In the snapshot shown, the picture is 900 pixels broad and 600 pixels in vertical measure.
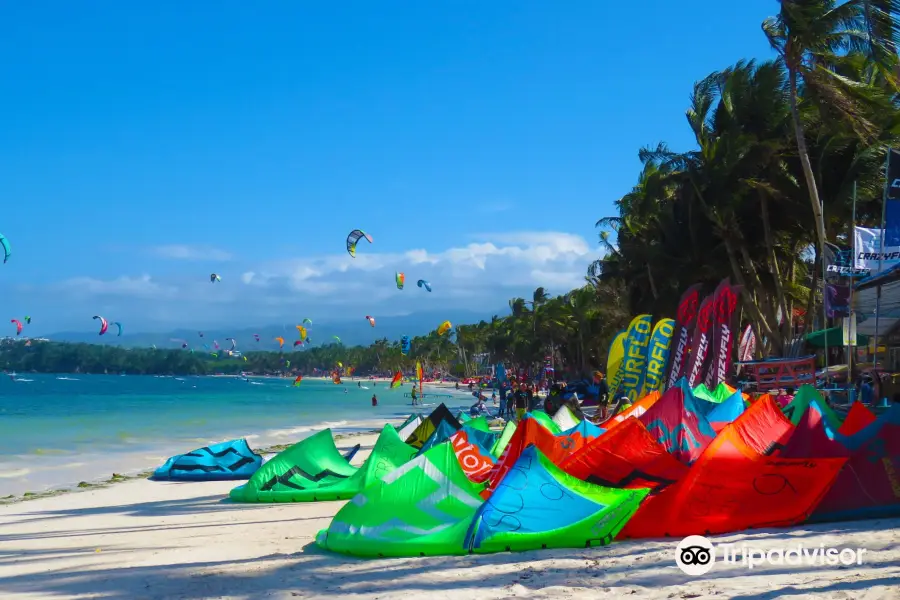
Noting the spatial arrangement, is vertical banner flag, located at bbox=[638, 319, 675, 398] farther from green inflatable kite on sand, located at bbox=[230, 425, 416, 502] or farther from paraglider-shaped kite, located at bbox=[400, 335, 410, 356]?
paraglider-shaped kite, located at bbox=[400, 335, 410, 356]

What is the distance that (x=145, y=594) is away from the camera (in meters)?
7.04

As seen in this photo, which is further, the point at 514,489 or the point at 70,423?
the point at 70,423

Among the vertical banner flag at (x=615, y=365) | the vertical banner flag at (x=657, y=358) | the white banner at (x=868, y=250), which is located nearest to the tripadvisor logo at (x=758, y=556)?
the vertical banner flag at (x=657, y=358)

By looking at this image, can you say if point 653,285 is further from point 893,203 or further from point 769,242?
point 893,203

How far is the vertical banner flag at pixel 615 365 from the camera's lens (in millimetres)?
19031

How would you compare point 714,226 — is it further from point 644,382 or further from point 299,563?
point 299,563

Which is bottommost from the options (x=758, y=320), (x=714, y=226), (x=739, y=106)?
(x=758, y=320)

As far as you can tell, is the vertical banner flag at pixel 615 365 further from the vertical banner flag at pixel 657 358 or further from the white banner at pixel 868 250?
the white banner at pixel 868 250

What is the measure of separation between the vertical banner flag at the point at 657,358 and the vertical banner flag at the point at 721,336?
1063 millimetres

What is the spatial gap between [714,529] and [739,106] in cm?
2578

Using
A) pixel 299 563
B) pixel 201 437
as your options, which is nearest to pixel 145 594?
pixel 299 563

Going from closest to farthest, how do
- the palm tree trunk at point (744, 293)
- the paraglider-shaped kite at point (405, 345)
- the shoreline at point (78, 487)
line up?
the shoreline at point (78, 487)
the palm tree trunk at point (744, 293)
the paraglider-shaped kite at point (405, 345)

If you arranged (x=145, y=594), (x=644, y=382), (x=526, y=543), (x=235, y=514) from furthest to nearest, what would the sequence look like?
(x=644, y=382) → (x=235, y=514) → (x=526, y=543) → (x=145, y=594)

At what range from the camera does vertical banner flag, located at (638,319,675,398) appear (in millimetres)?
17750
